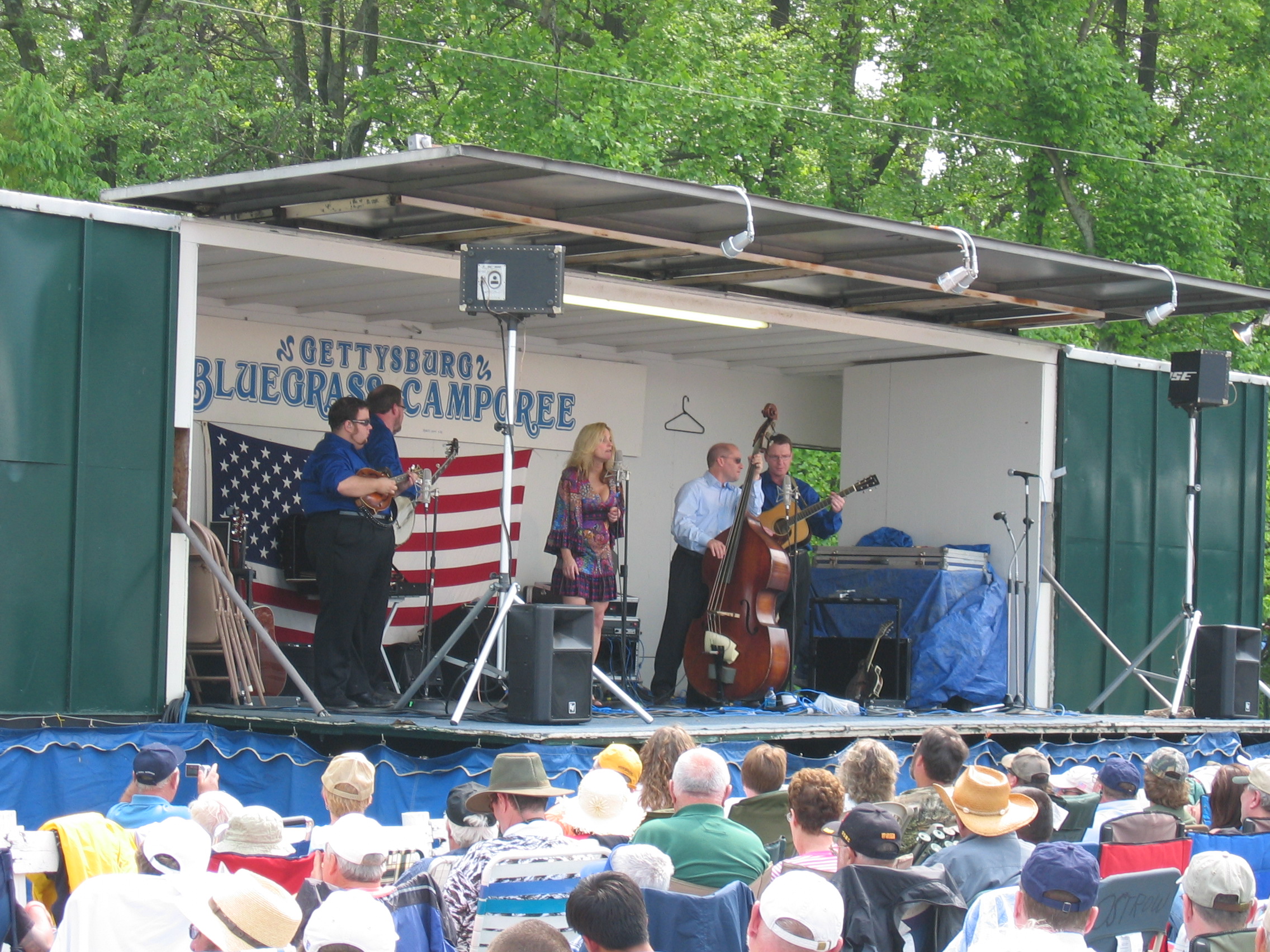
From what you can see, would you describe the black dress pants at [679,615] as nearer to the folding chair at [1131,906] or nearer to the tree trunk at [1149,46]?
the folding chair at [1131,906]

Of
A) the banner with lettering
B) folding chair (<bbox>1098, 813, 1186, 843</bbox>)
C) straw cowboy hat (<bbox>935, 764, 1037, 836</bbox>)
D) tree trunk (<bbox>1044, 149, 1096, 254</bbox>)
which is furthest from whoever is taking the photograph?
tree trunk (<bbox>1044, 149, 1096, 254</bbox>)

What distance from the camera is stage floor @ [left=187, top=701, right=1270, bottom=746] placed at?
23.1 ft

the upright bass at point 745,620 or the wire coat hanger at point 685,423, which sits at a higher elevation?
the wire coat hanger at point 685,423

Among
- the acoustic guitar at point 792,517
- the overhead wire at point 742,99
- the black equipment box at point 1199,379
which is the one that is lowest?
the acoustic guitar at point 792,517

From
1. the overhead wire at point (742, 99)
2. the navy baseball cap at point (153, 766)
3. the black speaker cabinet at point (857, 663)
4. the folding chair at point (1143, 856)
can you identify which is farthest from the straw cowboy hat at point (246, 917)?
the overhead wire at point (742, 99)

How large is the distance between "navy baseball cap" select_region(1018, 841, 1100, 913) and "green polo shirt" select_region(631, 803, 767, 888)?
977 millimetres

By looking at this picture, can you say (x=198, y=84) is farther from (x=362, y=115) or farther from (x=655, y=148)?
(x=655, y=148)

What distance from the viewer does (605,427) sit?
9.20 metres

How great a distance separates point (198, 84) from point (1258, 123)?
13.2 meters

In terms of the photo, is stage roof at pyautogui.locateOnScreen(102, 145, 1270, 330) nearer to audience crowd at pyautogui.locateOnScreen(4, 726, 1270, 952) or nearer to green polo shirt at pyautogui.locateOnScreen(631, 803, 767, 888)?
audience crowd at pyautogui.locateOnScreen(4, 726, 1270, 952)

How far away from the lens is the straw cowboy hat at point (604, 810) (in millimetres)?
4914

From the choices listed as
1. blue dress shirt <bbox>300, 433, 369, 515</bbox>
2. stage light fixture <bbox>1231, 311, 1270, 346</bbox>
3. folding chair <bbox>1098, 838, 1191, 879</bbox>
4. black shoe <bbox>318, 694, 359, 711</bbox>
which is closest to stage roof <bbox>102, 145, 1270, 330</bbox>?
stage light fixture <bbox>1231, 311, 1270, 346</bbox>

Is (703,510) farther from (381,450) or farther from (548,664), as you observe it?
(548,664)

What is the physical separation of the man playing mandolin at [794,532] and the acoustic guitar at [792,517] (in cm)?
2
